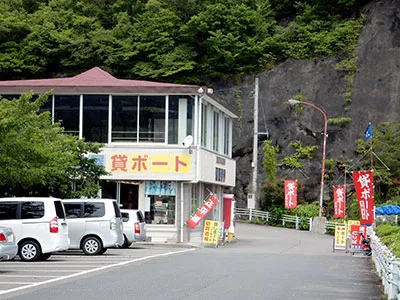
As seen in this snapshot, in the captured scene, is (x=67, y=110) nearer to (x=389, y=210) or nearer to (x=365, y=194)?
(x=365, y=194)

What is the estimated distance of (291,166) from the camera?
55094 millimetres

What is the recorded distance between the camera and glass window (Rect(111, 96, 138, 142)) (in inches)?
1399

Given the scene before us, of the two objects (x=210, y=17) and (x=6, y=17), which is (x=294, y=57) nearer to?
(x=210, y=17)

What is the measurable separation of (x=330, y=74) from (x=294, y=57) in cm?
296

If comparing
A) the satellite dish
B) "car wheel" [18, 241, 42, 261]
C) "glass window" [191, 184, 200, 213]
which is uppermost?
the satellite dish

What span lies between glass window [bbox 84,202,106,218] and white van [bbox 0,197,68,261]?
3486 millimetres

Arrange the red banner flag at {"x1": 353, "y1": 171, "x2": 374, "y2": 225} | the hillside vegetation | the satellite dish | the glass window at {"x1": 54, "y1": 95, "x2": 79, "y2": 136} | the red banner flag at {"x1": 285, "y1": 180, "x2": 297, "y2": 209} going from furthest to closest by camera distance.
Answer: the hillside vegetation < the red banner flag at {"x1": 285, "y1": 180, "x2": 297, "y2": 209} < the glass window at {"x1": 54, "y1": 95, "x2": 79, "y2": 136} < the satellite dish < the red banner flag at {"x1": 353, "y1": 171, "x2": 374, "y2": 225}

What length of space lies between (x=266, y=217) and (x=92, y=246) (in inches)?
1185

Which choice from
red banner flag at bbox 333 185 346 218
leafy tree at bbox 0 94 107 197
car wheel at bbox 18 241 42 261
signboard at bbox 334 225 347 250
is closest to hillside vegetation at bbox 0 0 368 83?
red banner flag at bbox 333 185 346 218

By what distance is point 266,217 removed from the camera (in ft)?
179

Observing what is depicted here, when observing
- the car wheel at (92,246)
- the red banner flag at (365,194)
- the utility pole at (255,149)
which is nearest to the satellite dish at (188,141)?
the red banner flag at (365,194)

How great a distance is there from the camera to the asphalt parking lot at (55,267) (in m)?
16.1

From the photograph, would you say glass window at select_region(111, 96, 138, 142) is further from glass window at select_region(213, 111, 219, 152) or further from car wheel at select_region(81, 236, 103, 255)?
car wheel at select_region(81, 236, 103, 255)

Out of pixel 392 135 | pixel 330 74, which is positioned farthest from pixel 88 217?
pixel 330 74
